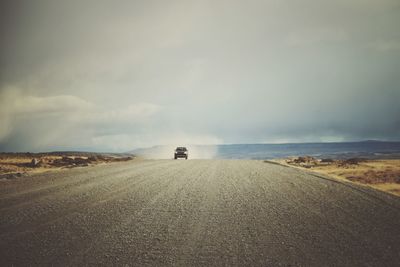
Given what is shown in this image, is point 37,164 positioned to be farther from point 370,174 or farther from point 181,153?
point 370,174

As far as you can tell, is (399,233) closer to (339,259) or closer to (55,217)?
(339,259)

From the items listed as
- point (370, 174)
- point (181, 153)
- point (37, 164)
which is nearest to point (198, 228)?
point (370, 174)

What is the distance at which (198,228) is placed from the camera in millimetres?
7363

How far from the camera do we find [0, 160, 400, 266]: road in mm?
5531

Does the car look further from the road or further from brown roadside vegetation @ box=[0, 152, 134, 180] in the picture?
the road

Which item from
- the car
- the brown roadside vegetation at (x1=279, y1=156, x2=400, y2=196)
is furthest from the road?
the car

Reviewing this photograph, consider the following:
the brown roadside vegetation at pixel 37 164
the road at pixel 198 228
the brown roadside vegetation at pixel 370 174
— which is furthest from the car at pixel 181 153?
the road at pixel 198 228

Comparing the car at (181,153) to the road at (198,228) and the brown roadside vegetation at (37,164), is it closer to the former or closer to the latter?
the brown roadside vegetation at (37,164)

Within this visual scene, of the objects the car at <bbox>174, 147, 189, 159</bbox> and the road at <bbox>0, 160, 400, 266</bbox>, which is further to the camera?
the car at <bbox>174, 147, 189, 159</bbox>

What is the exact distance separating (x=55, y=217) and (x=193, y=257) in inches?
181

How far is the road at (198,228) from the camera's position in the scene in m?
5.53

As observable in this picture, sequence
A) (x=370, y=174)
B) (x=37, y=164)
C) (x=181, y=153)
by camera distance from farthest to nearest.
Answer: (x=181, y=153), (x=37, y=164), (x=370, y=174)

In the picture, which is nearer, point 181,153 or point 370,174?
point 370,174

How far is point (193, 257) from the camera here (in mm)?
5543
